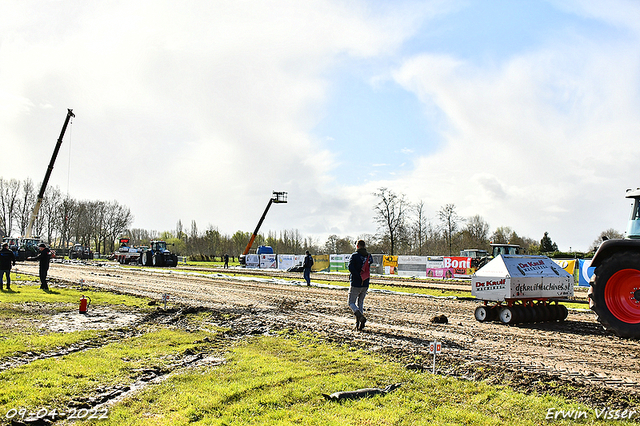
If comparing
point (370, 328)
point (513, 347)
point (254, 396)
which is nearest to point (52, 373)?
point (254, 396)

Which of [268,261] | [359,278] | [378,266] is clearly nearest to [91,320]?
[359,278]

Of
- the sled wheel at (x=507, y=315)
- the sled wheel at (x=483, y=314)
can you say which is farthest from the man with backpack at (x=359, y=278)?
the sled wheel at (x=507, y=315)

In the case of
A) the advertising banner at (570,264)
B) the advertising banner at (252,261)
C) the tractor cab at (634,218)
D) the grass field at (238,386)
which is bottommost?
the advertising banner at (252,261)

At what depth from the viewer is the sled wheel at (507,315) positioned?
11.9 metres

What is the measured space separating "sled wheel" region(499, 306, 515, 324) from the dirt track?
0.27m

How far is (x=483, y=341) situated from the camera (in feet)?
31.5

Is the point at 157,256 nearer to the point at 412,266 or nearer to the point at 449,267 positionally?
the point at 412,266

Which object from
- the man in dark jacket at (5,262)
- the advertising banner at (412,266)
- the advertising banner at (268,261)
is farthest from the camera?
the advertising banner at (268,261)

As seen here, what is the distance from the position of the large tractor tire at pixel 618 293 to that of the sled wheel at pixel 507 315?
7.95 ft

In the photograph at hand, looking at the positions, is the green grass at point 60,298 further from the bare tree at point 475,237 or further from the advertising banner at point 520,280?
the bare tree at point 475,237

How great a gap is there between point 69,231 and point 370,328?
316ft

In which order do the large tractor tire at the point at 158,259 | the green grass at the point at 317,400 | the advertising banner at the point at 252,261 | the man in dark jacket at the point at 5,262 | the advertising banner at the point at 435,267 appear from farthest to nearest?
the advertising banner at the point at 252,261 < the large tractor tire at the point at 158,259 < the advertising banner at the point at 435,267 < the man in dark jacket at the point at 5,262 < the green grass at the point at 317,400

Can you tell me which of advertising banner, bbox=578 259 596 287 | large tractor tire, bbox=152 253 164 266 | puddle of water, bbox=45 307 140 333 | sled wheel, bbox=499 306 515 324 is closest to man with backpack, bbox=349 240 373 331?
sled wheel, bbox=499 306 515 324

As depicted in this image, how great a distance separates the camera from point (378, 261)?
38.1 metres
